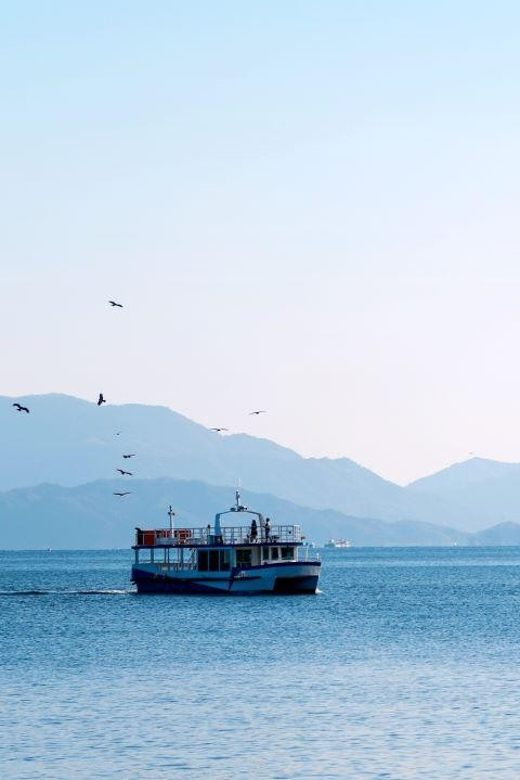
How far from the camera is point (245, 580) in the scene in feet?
421

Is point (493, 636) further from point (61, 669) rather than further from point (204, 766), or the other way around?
point (204, 766)

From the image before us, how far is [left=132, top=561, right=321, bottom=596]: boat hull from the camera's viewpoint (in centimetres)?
12825

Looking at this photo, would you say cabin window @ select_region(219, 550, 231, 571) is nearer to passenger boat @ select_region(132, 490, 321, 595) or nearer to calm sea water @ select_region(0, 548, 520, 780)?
passenger boat @ select_region(132, 490, 321, 595)

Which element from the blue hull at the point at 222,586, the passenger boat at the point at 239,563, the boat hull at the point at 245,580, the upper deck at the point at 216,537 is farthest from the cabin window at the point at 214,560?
the blue hull at the point at 222,586

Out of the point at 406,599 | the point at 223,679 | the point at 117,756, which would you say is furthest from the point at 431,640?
the point at 406,599

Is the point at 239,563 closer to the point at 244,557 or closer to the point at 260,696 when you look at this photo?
the point at 244,557

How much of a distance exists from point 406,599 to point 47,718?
92288 mm

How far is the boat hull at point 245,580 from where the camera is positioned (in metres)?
128

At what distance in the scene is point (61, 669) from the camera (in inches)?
2990

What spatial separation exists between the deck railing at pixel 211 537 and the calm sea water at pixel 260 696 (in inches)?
519

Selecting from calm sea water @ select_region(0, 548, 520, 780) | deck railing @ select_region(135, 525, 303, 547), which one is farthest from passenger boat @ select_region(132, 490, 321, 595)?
calm sea water @ select_region(0, 548, 520, 780)

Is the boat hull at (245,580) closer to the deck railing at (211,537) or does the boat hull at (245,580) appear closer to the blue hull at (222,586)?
the blue hull at (222,586)

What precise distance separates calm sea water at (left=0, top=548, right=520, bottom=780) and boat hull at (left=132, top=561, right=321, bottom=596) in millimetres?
11853

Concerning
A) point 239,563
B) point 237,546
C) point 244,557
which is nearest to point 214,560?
point 239,563
